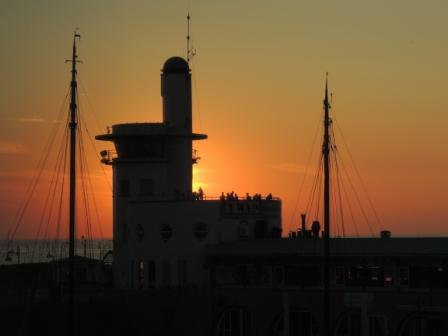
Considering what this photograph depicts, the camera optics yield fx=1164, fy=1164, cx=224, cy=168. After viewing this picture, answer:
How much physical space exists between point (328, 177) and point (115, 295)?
20.6 metres

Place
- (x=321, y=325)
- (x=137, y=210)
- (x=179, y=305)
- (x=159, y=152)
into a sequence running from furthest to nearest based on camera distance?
(x=159, y=152), (x=137, y=210), (x=179, y=305), (x=321, y=325)

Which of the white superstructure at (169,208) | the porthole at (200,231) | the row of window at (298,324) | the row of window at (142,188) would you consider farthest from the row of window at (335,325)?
the row of window at (142,188)

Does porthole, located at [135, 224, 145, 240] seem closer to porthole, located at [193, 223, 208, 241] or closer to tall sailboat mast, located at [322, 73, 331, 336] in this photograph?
porthole, located at [193, 223, 208, 241]

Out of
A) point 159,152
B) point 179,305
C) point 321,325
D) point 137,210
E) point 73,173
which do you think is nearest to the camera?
point 73,173

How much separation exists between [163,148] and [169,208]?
7.92 meters

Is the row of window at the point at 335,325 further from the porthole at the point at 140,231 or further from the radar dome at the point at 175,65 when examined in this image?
the radar dome at the point at 175,65

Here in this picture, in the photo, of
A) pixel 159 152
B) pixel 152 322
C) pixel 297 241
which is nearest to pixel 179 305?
pixel 152 322

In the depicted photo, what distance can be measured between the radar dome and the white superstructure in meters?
0.07

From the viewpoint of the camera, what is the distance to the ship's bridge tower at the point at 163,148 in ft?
271

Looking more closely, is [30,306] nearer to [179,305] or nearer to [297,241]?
[179,305]

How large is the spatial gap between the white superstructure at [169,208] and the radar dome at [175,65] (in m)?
0.07

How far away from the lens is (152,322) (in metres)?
73.2

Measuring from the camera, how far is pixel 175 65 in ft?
277

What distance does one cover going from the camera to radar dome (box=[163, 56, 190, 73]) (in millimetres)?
84438
